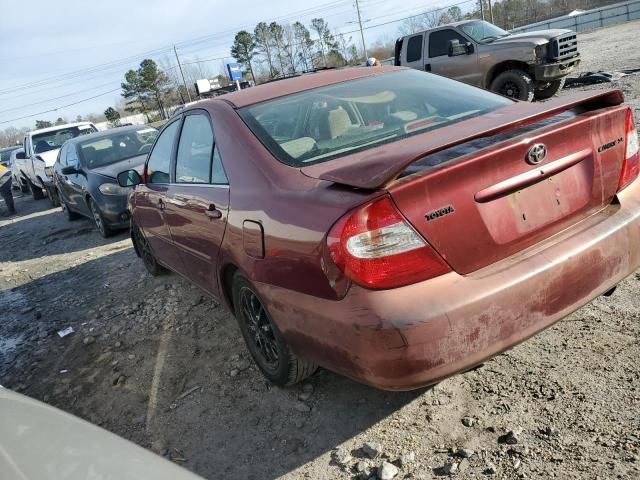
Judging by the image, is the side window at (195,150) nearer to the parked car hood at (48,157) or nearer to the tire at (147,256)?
the tire at (147,256)

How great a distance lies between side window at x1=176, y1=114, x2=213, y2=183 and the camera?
3322 millimetres

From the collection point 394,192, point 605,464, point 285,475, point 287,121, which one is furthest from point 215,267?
point 605,464

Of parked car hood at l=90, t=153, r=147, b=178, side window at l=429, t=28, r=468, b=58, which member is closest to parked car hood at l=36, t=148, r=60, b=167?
parked car hood at l=90, t=153, r=147, b=178

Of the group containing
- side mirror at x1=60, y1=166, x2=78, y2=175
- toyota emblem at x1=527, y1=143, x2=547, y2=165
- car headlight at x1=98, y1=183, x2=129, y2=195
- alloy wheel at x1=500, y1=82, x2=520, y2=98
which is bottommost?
alloy wheel at x1=500, y1=82, x2=520, y2=98

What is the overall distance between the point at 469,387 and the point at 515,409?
11.2 inches

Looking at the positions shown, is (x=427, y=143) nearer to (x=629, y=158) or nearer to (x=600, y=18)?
(x=629, y=158)

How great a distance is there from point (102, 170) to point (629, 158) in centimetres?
759

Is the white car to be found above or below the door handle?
below

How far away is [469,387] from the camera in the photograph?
2.75 metres

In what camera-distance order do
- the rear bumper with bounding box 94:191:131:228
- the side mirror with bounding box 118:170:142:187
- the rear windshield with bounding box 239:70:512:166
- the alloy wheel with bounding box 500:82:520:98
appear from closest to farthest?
1. the rear windshield with bounding box 239:70:512:166
2. the side mirror with bounding box 118:170:142:187
3. the rear bumper with bounding box 94:191:131:228
4. the alloy wheel with bounding box 500:82:520:98

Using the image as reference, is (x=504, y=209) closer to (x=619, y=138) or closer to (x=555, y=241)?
(x=555, y=241)

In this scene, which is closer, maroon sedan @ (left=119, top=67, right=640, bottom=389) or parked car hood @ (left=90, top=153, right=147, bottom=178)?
maroon sedan @ (left=119, top=67, right=640, bottom=389)

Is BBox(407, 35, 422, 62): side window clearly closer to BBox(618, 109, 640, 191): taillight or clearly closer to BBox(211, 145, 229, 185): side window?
BBox(211, 145, 229, 185): side window

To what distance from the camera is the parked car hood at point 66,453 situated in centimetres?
134
